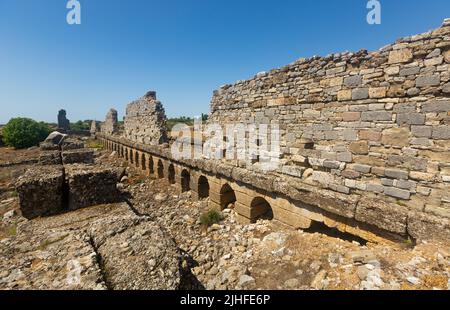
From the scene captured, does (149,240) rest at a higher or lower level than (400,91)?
lower

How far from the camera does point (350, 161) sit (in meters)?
4.64

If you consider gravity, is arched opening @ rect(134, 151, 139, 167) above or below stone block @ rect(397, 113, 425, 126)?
below

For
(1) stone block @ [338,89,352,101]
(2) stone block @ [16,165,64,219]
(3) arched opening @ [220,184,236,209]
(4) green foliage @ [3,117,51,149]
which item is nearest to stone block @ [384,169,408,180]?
(1) stone block @ [338,89,352,101]

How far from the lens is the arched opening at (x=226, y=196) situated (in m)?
7.61

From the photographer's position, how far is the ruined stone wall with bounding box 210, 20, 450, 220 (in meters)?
3.63

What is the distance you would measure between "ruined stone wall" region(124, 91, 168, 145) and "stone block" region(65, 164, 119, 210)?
31.0 feet

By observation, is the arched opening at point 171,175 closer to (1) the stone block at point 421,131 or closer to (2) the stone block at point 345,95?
(2) the stone block at point 345,95

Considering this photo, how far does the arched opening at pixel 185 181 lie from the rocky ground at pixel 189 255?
7.55 feet

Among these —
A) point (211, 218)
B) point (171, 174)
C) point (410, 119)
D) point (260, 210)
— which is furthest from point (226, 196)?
point (410, 119)

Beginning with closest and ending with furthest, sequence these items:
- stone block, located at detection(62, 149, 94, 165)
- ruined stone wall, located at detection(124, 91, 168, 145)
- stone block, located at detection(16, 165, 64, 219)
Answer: stone block, located at detection(16, 165, 64, 219) < stone block, located at detection(62, 149, 94, 165) < ruined stone wall, located at detection(124, 91, 168, 145)

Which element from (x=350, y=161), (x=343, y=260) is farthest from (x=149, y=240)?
(x=350, y=161)

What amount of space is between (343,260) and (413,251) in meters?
0.99

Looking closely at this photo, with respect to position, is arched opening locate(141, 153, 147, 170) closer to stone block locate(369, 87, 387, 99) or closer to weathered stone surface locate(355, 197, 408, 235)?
weathered stone surface locate(355, 197, 408, 235)
